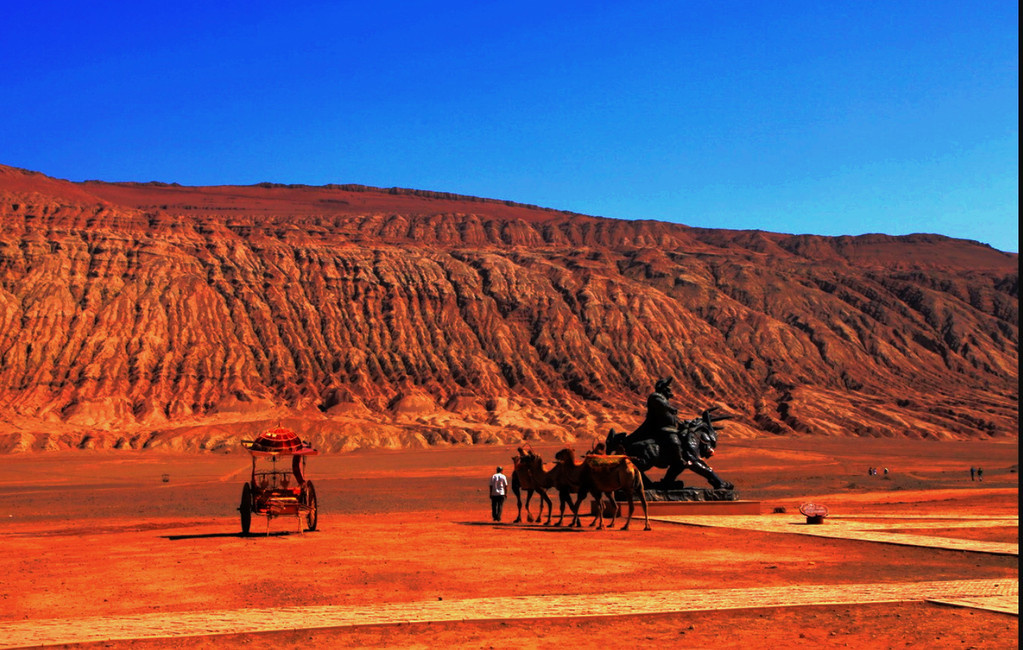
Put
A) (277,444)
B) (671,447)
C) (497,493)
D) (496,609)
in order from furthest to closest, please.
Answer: (671,447)
(497,493)
(277,444)
(496,609)

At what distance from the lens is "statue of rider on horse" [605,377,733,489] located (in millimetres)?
29609

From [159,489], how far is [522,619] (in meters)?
40.2

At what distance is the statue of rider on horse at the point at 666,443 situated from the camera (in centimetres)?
2961

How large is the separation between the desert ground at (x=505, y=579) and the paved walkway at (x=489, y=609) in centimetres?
4

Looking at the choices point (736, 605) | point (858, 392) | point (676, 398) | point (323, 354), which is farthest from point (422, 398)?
point (736, 605)

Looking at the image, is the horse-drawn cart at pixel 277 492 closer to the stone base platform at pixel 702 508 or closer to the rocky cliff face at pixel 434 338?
the stone base platform at pixel 702 508

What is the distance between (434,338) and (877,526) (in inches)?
3469

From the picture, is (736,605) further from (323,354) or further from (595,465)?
(323,354)

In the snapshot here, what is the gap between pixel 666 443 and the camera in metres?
29.7

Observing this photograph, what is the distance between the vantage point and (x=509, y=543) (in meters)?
21.2

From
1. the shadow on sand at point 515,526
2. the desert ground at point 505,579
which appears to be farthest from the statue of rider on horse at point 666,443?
the shadow on sand at point 515,526

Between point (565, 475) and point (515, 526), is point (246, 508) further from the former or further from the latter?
point (565, 475)

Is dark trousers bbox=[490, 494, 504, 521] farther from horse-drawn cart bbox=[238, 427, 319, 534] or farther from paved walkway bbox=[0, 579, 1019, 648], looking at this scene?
paved walkway bbox=[0, 579, 1019, 648]

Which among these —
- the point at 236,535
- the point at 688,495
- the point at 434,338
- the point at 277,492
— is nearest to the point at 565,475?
the point at 688,495
